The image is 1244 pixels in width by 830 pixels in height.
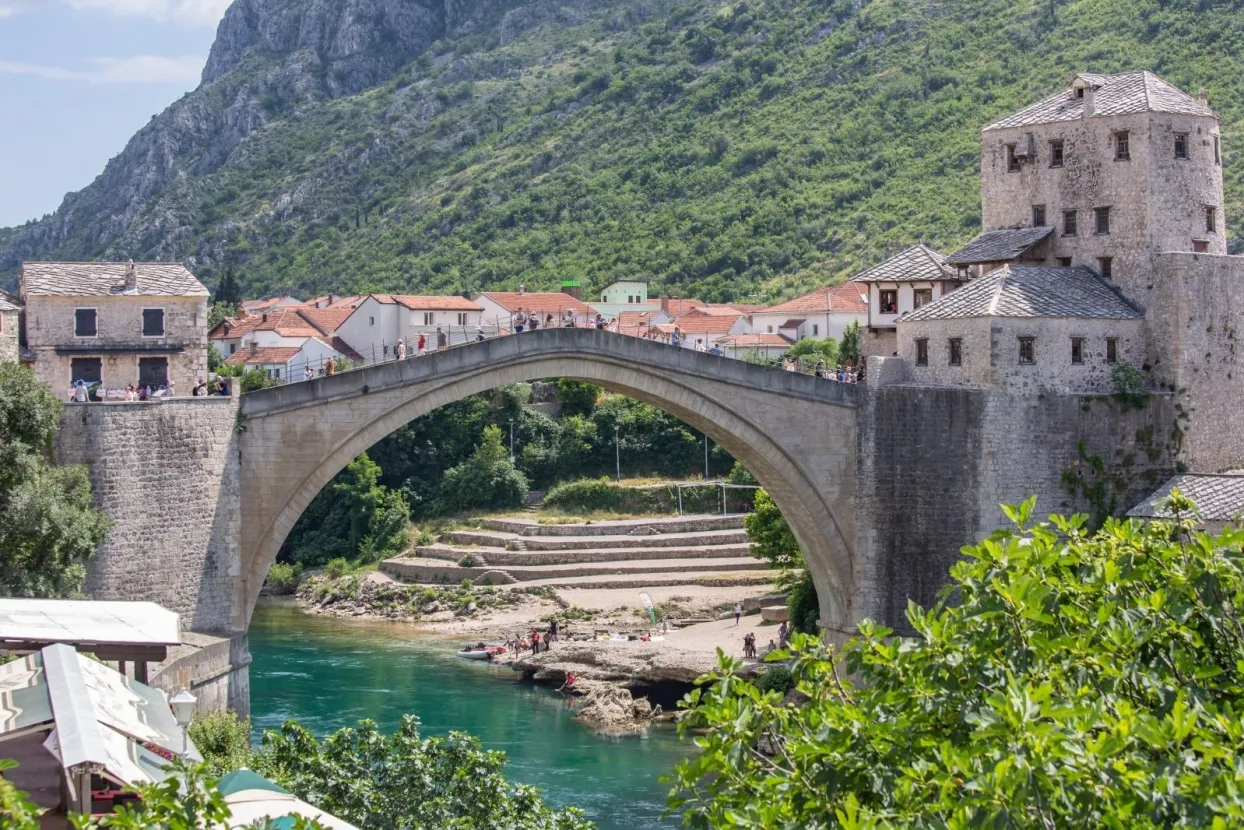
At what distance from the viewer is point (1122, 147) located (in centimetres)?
3822

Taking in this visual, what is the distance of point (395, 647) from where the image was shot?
53500mm

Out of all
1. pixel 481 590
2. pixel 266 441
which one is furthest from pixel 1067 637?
pixel 481 590

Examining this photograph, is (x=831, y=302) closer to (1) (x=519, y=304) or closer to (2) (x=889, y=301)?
(1) (x=519, y=304)

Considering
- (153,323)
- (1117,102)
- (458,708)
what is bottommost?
(458,708)

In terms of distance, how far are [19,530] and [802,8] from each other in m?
81.1

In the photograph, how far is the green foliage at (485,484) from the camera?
69.6 m

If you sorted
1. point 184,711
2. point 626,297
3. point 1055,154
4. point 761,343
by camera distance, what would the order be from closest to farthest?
point 184,711 < point 1055,154 < point 761,343 < point 626,297

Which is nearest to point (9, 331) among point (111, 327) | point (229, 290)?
point (111, 327)

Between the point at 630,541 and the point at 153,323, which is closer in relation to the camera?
the point at 153,323

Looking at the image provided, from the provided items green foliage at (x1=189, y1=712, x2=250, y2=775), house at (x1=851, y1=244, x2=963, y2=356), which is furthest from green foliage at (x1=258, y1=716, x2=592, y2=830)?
house at (x1=851, y1=244, x2=963, y2=356)

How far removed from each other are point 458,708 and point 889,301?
Answer: 14315mm

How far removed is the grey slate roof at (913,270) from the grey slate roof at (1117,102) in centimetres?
334

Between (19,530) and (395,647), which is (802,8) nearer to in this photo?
(395,647)

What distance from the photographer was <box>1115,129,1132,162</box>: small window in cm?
3809
